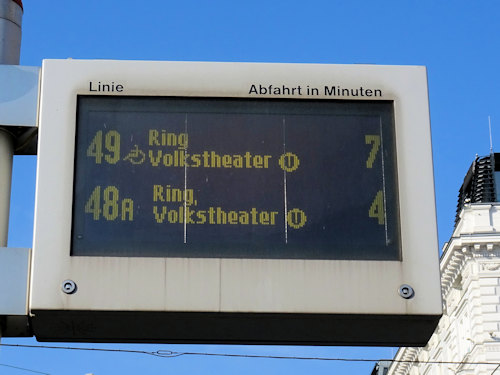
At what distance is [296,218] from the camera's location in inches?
356

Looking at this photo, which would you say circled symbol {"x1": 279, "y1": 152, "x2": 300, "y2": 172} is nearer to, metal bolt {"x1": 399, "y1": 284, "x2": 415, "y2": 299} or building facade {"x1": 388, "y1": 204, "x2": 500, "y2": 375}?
metal bolt {"x1": 399, "y1": 284, "x2": 415, "y2": 299}

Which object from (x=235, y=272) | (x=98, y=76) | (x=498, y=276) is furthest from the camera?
(x=498, y=276)

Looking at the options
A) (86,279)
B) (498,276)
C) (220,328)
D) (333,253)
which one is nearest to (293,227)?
(333,253)

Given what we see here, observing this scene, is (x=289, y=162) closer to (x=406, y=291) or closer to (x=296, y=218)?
(x=296, y=218)

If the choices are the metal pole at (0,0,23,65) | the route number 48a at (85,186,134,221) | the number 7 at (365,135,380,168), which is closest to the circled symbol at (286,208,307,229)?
the number 7 at (365,135,380,168)

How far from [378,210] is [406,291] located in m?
0.64

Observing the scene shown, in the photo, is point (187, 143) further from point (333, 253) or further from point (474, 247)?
point (474, 247)

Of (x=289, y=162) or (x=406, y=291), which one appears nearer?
(x=406, y=291)

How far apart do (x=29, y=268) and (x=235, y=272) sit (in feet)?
4.73

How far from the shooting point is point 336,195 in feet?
30.1

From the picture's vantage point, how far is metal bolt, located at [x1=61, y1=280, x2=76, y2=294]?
881 centimetres

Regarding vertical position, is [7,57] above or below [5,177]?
above

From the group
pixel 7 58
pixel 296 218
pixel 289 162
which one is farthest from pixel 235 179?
pixel 7 58

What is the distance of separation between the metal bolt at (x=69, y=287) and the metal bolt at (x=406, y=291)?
226 centimetres
